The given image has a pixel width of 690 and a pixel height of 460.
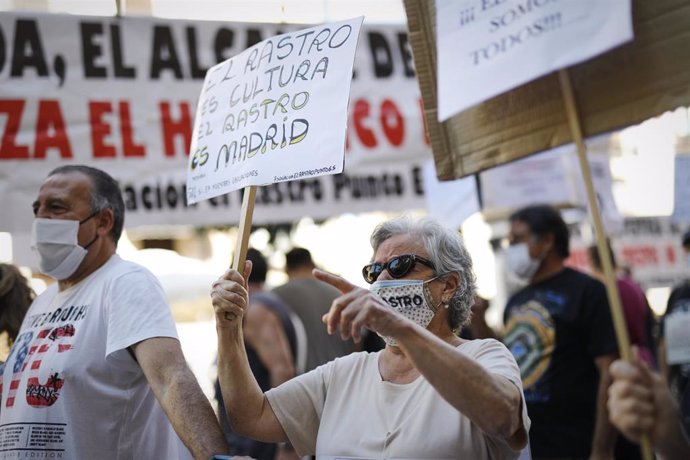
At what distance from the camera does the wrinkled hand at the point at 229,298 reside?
288cm

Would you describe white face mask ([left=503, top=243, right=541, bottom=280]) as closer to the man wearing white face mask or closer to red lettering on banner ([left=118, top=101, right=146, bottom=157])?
red lettering on banner ([left=118, top=101, right=146, bottom=157])

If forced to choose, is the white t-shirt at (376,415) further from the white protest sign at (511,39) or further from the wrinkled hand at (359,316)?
the white protest sign at (511,39)

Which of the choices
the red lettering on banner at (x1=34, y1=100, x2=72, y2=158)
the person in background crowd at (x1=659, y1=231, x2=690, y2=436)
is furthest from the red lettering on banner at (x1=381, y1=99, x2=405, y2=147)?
the person in background crowd at (x1=659, y1=231, x2=690, y2=436)

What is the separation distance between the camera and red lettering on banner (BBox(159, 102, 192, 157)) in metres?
5.54

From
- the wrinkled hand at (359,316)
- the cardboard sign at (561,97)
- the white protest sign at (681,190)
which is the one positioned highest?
the cardboard sign at (561,97)

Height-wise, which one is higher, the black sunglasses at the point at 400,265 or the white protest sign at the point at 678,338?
the black sunglasses at the point at 400,265

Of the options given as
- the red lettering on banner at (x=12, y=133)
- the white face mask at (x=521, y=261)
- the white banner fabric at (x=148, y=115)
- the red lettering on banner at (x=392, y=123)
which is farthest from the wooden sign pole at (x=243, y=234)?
the red lettering on banner at (x=392, y=123)

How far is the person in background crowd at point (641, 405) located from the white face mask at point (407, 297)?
2.69 feet

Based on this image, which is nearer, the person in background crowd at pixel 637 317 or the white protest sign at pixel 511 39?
the white protest sign at pixel 511 39

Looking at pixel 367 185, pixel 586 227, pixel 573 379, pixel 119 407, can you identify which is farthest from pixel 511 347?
pixel 586 227

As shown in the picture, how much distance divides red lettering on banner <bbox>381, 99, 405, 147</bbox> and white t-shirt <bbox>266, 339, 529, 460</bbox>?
10.4 feet

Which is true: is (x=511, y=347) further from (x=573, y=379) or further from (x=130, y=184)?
(x=130, y=184)

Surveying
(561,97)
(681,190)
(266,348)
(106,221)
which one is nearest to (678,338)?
(681,190)

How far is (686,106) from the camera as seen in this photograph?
8.81 feet
